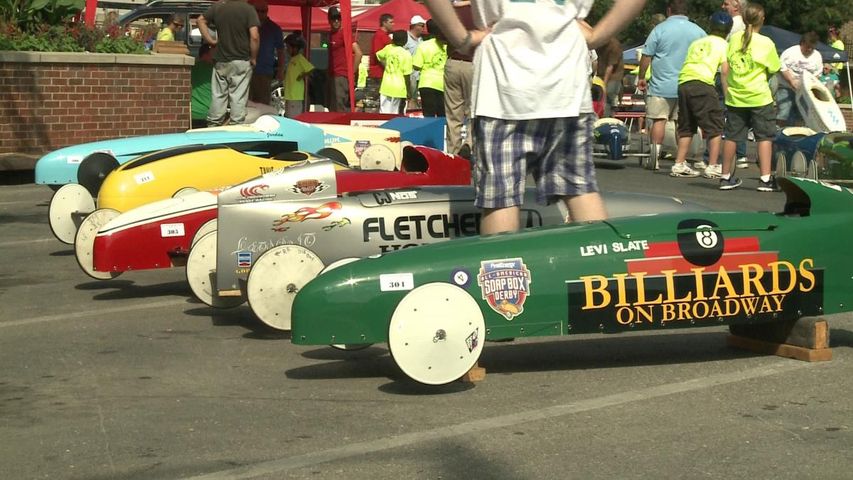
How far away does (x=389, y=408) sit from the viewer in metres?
5.36

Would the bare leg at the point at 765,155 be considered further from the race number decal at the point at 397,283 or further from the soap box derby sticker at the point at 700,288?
the race number decal at the point at 397,283

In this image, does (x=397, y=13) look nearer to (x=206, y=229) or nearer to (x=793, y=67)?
(x=793, y=67)

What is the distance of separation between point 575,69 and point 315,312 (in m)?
1.61

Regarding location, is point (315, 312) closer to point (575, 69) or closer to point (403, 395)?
point (403, 395)

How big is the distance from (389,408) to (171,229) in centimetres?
308

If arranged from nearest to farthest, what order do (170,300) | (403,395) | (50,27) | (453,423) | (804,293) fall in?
(453,423) < (403,395) < (804,293) < (170,300) < (50,27)

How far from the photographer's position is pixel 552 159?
20.5 feet

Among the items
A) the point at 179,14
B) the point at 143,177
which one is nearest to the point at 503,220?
the point at 143,177

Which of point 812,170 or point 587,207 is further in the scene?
point 812,170

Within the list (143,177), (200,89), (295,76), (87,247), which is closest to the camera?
(87,247)

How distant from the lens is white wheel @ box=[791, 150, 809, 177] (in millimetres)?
13664

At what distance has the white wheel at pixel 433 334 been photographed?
5402mm

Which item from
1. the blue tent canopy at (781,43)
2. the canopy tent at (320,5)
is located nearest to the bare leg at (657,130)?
the canopy tent at (320,5)

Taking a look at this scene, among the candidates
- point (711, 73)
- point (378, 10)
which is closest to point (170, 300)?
point (711, 73)
